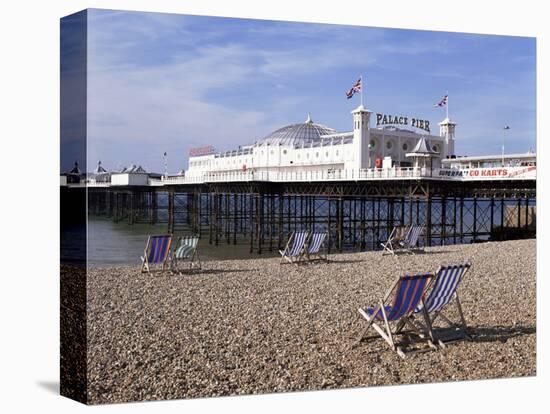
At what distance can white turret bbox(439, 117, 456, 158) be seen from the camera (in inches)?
1160

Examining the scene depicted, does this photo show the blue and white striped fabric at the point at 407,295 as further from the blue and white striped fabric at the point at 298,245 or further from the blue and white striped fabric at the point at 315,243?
the blue and white striped fabric at the point at 315,243

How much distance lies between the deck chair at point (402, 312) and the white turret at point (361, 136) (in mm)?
20911

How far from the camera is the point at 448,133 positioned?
29422 mm

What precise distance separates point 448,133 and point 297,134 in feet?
42.6

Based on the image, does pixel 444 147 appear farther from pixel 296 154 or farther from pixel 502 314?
pixel 502 314

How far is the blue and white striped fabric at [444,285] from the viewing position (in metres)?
6.32

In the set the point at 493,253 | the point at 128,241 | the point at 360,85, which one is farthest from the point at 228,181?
the point at 493,253

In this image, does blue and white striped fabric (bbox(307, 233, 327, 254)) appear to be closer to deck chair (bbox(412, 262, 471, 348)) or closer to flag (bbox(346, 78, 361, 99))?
deck chair (bbox(412, 262, 471, 348))

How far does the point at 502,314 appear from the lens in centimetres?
770

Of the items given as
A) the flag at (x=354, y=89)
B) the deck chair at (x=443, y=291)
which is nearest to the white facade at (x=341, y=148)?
the flag at (x=354, y=89)

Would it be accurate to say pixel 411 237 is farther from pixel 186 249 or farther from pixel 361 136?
pixel 361 136

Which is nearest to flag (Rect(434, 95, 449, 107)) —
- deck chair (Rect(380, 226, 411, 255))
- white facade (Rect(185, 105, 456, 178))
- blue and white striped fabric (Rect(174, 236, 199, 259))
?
white facade (Rect(185, 105, 456, 178))

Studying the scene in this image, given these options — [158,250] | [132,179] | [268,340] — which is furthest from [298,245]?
[132,179]

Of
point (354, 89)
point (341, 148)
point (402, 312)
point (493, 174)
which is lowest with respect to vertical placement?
point (402, 312)
